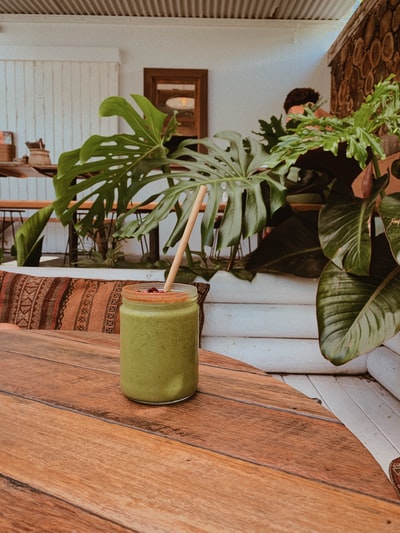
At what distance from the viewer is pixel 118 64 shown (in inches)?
257

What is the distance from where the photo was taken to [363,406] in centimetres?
184

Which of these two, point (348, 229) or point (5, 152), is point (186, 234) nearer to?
point (348, 229)

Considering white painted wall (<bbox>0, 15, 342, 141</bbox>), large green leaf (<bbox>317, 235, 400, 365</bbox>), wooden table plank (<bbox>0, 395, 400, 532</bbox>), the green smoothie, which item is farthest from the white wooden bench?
white painted wall (<bbox>0, 15, 342, 141</bbox>)

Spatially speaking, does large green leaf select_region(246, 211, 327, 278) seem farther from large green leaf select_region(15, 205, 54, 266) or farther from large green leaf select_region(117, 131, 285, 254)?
large green leaf select_region(15, 205, 54, 266)

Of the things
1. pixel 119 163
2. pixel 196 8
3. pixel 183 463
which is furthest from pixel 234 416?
pixel 196 8

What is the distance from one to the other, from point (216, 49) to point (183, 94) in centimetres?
78

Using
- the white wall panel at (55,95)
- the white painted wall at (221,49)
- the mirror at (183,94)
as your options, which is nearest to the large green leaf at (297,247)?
the mirror at (183,94)

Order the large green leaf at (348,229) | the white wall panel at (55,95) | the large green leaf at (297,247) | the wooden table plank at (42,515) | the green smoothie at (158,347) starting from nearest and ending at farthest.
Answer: the wooden table plank at (42,515), the green smoothie at (158,347), the large green leaf at (348,229), the large green leaf at (297,247), the white wall panel at (55,95)

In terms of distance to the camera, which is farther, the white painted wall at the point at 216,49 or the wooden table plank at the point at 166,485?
the white painted wall at the point at 216,49

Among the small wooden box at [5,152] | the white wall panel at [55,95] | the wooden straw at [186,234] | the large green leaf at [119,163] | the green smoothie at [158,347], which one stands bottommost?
the green smoothie at [158,347]

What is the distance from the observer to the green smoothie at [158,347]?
602mm

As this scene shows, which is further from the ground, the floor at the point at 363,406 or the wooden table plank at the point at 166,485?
the wooden table plank at the point at 166,485

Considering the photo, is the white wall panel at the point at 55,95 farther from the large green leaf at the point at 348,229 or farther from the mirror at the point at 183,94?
the large green leaf at the point at 348,229

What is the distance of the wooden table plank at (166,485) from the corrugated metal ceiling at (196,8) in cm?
663
